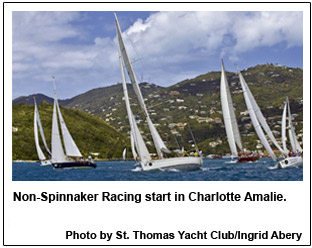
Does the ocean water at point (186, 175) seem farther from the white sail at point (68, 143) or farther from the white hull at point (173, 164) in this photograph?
the white sail at point (68, 143)

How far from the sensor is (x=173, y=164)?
4300cm

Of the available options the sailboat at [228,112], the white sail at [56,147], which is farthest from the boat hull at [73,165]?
the sailboat at [228,112]

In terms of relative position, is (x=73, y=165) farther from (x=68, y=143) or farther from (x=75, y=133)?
(x=75, y=133)

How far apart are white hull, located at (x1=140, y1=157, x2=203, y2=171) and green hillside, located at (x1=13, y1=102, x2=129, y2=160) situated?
82.1m

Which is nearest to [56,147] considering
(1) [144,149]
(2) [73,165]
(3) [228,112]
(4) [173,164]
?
(2) [73,165]

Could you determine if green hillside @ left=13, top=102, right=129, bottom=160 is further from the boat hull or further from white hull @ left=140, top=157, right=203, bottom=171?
white hull @ left=140, top=157, right=203, bottom=171

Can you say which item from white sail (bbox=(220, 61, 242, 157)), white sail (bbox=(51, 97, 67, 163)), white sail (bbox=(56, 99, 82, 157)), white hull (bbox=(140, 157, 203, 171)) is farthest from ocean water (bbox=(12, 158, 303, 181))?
white sail (bbox=(220, 61, 242, 157))

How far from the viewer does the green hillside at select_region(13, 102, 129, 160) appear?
401 feet

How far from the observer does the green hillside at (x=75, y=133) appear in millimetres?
122375

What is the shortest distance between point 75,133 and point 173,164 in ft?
323

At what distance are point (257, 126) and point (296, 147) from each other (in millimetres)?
10864

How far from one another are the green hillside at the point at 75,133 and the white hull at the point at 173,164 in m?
82.1

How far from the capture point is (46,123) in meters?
138
